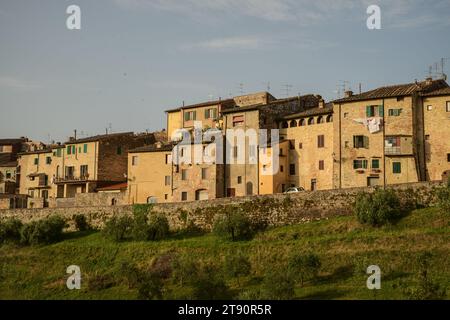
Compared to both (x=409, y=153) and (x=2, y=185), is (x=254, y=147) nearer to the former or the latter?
(x=409, y=153)

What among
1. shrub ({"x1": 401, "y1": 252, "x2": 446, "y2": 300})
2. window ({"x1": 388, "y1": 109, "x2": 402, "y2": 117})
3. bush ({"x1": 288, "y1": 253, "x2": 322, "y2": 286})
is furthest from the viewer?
window ({"x1": 388, "y1": 109, "x2": 402, "y2": 117})

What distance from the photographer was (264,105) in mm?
63406

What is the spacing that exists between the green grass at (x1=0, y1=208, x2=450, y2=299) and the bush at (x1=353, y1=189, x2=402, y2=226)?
573 mm

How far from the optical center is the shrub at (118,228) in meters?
51.9

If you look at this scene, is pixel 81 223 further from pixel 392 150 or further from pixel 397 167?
pixel 397 167

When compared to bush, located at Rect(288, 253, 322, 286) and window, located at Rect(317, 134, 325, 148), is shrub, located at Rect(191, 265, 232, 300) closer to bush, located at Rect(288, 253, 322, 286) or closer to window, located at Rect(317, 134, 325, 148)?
bush, located at Rect(288, 253, 322, 286)

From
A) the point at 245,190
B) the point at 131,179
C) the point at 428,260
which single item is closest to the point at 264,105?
the point at 245,190

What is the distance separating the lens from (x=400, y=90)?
5556 centimetres

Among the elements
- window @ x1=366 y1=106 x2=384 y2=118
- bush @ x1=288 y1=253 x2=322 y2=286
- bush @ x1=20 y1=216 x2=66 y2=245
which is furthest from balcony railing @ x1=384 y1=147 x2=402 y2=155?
bush @ x1=20 y1=216 x2=66 y2=245

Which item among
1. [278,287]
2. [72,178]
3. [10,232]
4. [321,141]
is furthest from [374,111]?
[72,178]

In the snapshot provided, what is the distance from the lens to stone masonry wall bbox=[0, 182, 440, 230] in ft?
150

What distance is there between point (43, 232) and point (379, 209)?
2734cm

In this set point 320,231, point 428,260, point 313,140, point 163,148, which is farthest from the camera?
point 163,148

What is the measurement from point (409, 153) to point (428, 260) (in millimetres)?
16987
